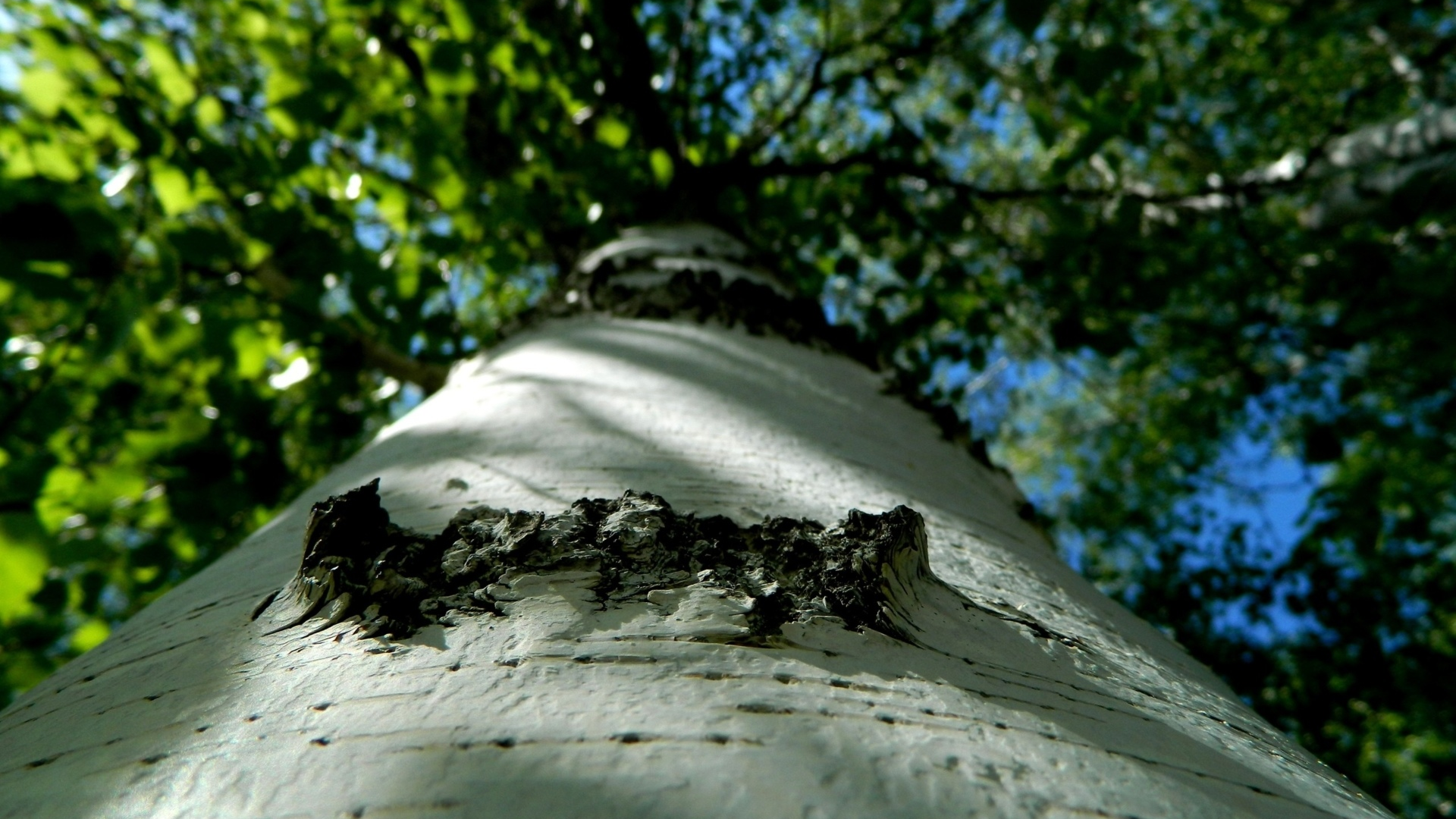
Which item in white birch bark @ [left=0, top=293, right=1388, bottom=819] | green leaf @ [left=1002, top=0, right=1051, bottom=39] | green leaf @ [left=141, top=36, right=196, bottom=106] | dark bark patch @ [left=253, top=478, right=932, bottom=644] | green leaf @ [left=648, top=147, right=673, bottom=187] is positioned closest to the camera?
white birch bark @ [left=0, top=293, right=1388, bottom=819]

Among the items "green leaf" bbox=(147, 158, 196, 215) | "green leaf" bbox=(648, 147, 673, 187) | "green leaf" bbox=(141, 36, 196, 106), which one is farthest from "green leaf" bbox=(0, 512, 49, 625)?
"green leaf" bbox=(648, 147, 673, 187)

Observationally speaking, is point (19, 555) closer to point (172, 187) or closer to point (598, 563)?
point (172, 187)

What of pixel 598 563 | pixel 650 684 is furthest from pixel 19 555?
pixel 650 684

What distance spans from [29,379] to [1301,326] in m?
5.12

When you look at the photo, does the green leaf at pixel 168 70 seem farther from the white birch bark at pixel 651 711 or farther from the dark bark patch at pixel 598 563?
the dark bark patch at pixel 598 563

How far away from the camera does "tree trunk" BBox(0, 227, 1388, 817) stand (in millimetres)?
375

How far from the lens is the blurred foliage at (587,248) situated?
2.21m


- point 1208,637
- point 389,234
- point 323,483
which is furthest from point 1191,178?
point 323,483

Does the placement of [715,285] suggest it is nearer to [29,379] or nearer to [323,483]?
[323,483]

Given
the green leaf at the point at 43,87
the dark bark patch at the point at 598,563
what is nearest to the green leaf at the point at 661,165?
the green leaf at the point at 43,87

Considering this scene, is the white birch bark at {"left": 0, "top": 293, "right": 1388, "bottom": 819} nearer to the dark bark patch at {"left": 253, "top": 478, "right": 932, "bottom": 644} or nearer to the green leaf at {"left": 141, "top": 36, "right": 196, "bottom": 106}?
the dark bark patch at {"left": 253, "top": 478, "right": 932, "bottom": 644}

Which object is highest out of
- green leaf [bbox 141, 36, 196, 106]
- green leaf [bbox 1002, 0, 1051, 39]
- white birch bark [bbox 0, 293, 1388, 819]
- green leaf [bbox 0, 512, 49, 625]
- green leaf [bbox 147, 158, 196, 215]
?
green leaf [bbox 1002, 0, 1051, 39]

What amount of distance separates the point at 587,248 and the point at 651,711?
280 cm

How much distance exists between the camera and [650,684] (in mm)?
440
